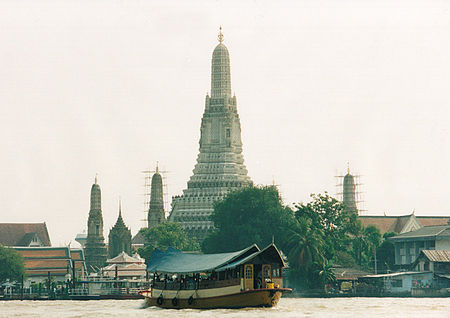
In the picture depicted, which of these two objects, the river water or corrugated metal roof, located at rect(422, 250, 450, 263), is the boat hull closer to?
the river water

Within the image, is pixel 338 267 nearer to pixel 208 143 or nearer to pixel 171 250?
pixel 171 250

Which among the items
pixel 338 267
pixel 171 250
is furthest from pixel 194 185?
pixel 171 250

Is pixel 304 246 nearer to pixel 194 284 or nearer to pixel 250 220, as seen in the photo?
pixel 250 220

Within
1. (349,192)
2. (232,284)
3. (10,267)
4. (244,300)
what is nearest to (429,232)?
(10,267)

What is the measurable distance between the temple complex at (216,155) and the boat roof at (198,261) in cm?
9283

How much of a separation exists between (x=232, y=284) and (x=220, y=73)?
113 m

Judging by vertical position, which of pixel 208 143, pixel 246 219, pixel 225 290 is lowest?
pixel 225 290

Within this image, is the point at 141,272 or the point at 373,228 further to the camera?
the point at 373,228

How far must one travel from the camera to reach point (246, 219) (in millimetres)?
127625

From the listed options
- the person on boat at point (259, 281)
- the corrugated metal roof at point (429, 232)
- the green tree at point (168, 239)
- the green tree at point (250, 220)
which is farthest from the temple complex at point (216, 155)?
the person on boat at point (259, 281)

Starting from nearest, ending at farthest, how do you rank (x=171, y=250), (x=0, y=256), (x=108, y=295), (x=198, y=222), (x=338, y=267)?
(x=171, y=250) < (x=108, y=295) < (x=338, y=267) < (x=0, y=256) < (x=198, y=222)

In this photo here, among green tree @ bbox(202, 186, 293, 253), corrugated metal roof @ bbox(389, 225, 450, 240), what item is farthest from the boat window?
corrugated metal roof @ bbox(389, 225, 450, 240)

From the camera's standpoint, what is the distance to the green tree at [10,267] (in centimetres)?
13088

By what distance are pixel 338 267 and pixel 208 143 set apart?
256 ft
